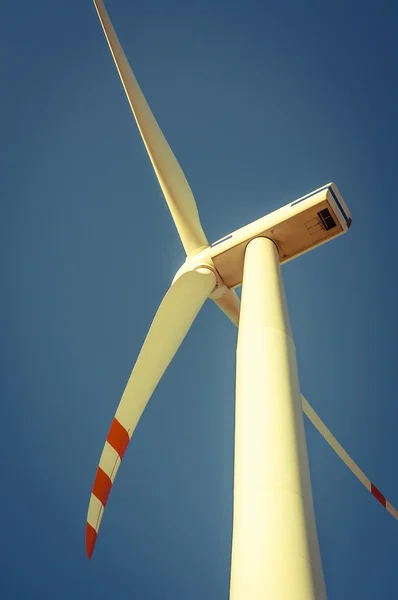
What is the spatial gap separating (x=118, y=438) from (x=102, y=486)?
35.8 inches

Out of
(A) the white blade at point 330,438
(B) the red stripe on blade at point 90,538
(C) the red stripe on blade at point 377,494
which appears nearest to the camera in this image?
(B) the red stripe on blade at point 90,538

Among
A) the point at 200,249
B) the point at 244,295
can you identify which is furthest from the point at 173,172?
the point at 244,295

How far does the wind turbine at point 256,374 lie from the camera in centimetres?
336

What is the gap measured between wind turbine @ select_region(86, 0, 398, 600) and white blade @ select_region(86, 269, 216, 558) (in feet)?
0.06

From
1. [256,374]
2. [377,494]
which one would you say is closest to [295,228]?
[256,374]

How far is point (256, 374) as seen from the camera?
4676mm

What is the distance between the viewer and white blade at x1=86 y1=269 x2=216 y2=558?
778cm

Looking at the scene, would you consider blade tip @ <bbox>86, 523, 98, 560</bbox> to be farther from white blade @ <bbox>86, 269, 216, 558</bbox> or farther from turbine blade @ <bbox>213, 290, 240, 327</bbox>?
turbine blade @ <bbox>213, 290, 240, 327</bbox>

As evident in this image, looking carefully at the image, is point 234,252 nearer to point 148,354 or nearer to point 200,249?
point 200,249

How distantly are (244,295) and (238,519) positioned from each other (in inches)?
117

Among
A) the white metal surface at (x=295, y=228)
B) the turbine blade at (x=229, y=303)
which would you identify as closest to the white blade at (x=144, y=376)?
the white metal surface at (x=295, y=228)

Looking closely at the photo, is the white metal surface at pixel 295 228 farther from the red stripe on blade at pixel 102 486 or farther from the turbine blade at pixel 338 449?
the red stripe on blade at pixel 102 486

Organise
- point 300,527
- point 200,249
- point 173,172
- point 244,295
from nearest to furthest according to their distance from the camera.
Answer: point 300,527 → point 244,295 → point 200,249 → point 173,172

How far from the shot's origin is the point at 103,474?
25.7 ft
